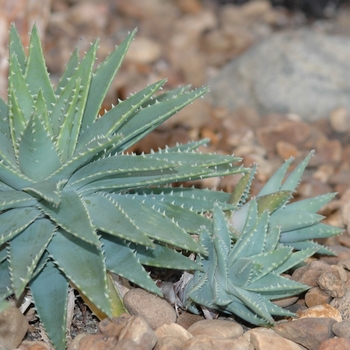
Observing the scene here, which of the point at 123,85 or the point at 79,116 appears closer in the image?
the point at 79,116

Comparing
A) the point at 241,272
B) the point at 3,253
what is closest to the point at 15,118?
the point at 3,253

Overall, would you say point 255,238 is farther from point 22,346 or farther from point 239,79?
point 239,79

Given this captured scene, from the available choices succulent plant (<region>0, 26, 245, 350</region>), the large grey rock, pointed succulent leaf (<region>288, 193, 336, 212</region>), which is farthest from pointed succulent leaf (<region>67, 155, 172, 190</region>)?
the large grey rock

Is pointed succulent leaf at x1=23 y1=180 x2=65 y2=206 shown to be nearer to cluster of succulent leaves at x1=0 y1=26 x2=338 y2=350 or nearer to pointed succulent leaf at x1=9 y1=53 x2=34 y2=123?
cluster of succulent leaves at x1=0 y1=26 x2=338 y2=350

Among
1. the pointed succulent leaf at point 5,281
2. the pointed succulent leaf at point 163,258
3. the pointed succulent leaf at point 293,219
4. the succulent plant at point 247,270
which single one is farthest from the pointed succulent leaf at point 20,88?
the pointed succulent leaf at point 293,219

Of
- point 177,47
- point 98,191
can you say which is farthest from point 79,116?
point 177,47

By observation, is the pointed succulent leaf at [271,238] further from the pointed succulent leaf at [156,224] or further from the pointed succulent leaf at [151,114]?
the pointed succulent leaf at [151,114]
